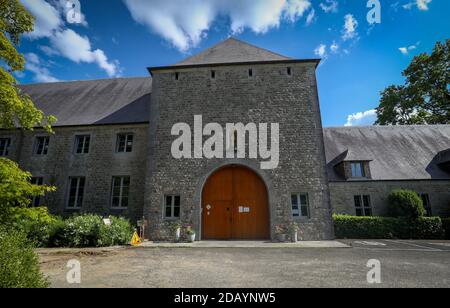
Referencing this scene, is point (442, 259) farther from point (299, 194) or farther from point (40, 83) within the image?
point (40, 83)

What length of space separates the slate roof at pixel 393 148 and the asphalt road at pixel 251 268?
709 cm

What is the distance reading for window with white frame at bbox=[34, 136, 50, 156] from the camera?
46.2 feet

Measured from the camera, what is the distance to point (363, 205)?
13.4 m

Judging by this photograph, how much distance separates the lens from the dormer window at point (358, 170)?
45.2ft

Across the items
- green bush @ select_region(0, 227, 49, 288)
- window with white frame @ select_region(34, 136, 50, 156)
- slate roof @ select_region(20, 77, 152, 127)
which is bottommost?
green bush @ select_region(0, 227, 49, 288)

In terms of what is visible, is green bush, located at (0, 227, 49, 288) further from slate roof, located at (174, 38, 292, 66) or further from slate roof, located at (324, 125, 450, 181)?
slate roof, located at (324, 125, 450, 181)

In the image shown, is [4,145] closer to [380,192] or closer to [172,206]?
[172,206]

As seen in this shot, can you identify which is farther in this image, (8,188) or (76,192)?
(76,192)

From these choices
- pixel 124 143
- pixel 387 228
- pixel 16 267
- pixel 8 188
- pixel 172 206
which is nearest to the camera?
pixel 16 267

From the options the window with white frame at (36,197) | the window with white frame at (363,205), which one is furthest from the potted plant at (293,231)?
the window with white frame at (36,197)

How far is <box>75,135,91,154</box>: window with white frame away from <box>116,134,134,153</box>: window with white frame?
1.85m

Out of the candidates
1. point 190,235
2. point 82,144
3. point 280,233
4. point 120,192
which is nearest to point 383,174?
point 280,233

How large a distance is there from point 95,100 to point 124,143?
17.3 ft

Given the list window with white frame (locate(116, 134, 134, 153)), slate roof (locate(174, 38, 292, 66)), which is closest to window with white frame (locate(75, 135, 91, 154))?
window with white frame (locate(116, 134, 134, 153))
